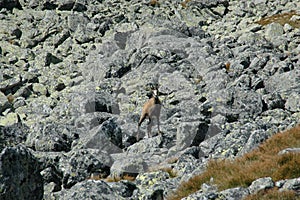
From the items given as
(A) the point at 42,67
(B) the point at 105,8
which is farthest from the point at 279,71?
(B) the point at 105,8

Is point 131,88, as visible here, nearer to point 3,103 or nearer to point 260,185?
point 3,103

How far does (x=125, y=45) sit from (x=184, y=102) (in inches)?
685

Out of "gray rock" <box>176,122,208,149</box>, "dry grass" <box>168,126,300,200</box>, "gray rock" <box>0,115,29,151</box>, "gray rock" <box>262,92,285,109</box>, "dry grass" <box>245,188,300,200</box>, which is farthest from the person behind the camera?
"gray rock" <box>262,92,285,109</box>

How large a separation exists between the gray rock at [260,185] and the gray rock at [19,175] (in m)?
7.97

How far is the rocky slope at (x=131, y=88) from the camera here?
18.6 meters

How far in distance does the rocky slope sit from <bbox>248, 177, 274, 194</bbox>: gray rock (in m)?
A: 0.09

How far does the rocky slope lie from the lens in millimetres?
18594

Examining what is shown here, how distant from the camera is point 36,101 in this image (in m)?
39.5

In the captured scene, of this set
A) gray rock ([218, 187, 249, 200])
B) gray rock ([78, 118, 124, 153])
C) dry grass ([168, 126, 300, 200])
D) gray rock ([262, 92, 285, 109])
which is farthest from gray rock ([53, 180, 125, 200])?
gray rock ([262, 92, 285, 109])

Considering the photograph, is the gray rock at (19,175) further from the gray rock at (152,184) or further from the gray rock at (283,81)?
the gray rock at (283,81)

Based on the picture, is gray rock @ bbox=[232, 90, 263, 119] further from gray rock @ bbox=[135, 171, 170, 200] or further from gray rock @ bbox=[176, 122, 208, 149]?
gray rock @ bbox=[135, 171, 170, 200]

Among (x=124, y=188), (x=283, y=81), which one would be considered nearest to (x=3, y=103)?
(x=283, y=81)

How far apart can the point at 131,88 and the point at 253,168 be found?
25.7 metres

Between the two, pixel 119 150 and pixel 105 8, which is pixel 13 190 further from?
pixel 105 8
